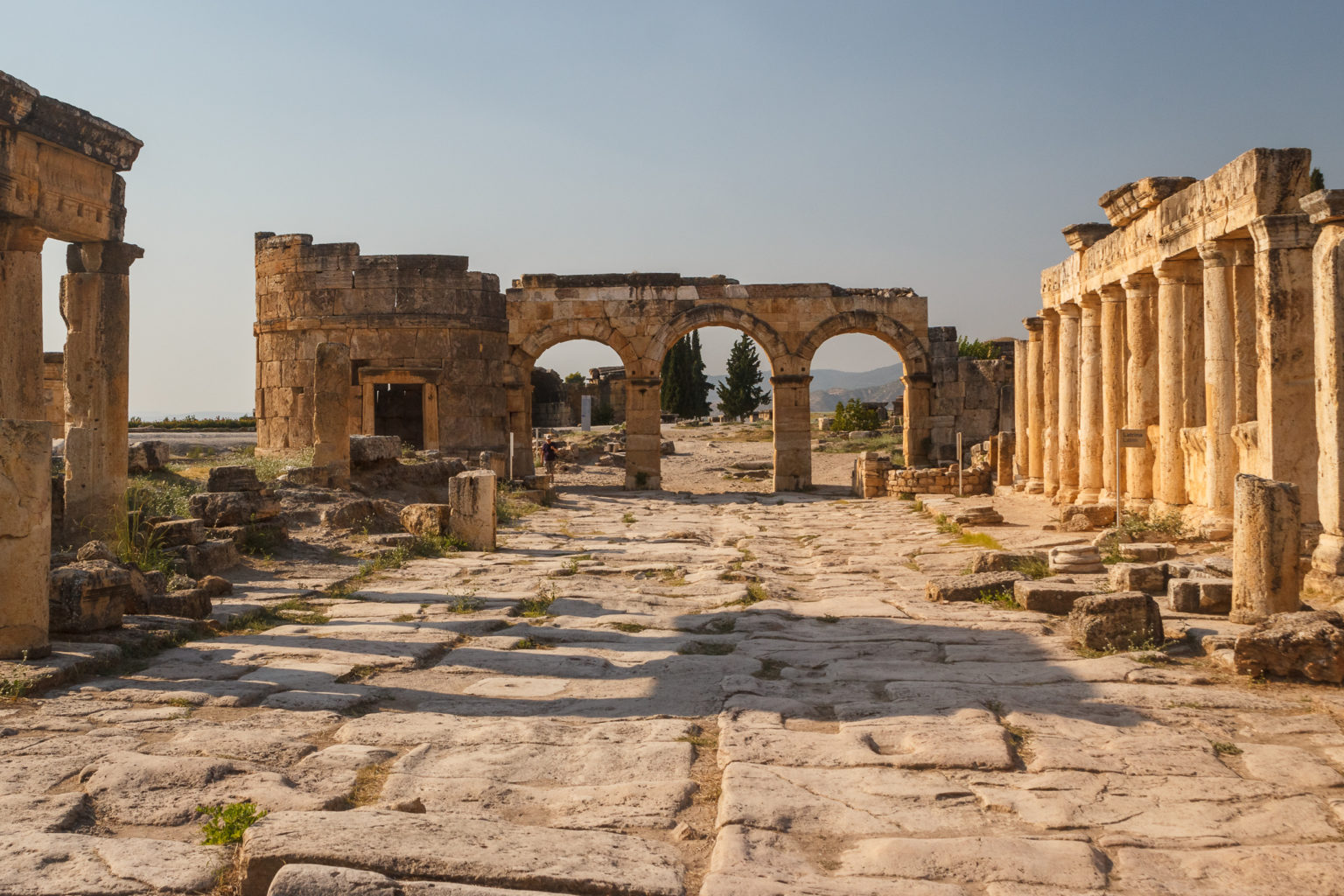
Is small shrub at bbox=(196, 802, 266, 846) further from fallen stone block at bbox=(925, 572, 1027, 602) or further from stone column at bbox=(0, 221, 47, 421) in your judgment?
stone column at bbox=(0, 221, 47, 421)

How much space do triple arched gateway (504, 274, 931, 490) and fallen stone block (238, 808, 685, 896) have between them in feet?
63.5

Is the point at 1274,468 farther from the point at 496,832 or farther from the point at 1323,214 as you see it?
the point at 496,832

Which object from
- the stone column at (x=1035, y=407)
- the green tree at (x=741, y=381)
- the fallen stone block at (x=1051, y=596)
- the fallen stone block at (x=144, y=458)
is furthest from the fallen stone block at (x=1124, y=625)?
the green tree at (x=741, y=381)

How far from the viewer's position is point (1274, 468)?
9016 mm

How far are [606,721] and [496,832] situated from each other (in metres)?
1.46

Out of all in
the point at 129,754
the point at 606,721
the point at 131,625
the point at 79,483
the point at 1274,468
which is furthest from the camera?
the point at 79,483

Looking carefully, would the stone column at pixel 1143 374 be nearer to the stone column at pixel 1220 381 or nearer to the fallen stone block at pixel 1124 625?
the stone column at pixel 1220 381

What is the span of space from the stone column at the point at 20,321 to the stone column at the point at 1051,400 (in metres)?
13.4

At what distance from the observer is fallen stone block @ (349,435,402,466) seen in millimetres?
15430

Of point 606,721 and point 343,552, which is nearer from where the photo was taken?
point 606,721

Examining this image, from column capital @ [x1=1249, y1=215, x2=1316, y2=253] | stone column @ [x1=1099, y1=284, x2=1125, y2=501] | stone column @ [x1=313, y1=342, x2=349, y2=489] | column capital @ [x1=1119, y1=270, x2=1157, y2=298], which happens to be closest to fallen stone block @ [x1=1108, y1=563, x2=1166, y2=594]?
column capital @ [x1=1249, y1=215, x2=1316, y2=253]


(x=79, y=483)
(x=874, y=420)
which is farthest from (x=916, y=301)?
(x=79, y=483)

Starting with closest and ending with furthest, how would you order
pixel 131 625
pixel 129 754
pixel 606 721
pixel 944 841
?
1. pixel 944 841
2. pixel 129 754
3. pixel 606 721
4. pixel 131 625

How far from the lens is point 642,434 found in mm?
22859
